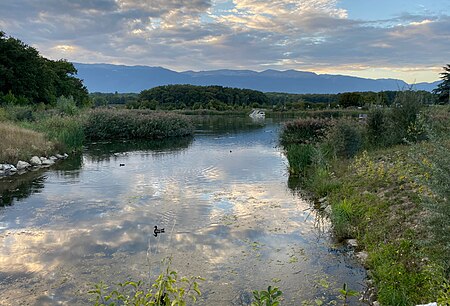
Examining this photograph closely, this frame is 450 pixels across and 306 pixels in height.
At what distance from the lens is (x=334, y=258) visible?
6355mm

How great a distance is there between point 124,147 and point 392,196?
1675 centimetres

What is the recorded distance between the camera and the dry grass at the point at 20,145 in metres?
13.7

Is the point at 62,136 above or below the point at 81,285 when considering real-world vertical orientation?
above

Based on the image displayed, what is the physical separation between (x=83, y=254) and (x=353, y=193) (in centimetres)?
569

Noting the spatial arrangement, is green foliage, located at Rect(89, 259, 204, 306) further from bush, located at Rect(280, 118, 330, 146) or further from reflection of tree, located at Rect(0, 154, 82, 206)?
bush, located at Rect(280, 118, 330, 146)

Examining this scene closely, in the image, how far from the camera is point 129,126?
2664 centimetres

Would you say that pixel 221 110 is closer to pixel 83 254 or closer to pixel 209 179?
pixel 209 179

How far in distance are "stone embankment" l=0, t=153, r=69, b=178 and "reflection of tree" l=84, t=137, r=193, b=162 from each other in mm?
1851

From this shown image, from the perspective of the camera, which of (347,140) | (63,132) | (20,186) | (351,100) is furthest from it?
(351,100)

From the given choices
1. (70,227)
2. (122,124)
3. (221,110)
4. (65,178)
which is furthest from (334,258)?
(221,110)

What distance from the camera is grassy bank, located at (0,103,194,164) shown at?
582 inches

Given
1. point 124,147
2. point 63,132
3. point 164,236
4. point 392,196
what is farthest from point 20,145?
point 392,196

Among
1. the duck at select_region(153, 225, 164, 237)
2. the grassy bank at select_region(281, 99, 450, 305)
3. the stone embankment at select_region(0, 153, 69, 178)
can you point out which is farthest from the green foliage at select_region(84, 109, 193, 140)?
the duck at select_region(153, 225, 164, 237)

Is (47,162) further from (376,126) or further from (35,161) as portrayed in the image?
(376,126)
